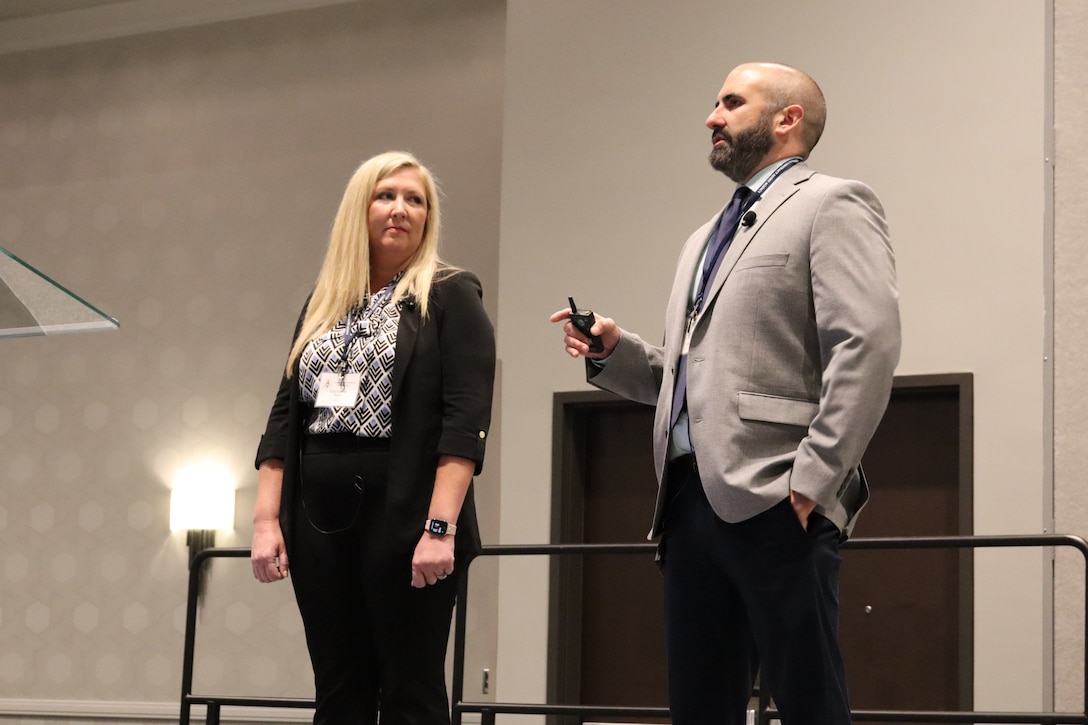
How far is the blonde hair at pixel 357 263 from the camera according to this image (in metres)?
2.25

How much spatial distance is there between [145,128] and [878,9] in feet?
12.9

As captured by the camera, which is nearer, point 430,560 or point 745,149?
point 430,560

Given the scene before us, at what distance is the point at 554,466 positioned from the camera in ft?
16.5

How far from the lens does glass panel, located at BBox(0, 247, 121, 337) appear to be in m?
Answer: 1.61

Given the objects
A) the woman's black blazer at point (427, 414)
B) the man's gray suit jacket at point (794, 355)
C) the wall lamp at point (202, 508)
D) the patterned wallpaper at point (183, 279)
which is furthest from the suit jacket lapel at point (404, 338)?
the wall lamp at point (202, 508)

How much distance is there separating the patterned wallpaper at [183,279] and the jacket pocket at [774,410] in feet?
13.5

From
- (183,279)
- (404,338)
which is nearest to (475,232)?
(183,279)

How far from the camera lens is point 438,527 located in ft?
6.60

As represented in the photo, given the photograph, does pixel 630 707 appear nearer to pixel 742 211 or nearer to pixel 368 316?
pixel 368 316

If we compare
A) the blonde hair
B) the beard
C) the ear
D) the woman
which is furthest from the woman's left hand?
the ear

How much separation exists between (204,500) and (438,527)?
435 centimetres

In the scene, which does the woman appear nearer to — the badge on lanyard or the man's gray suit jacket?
the badge on lanyard

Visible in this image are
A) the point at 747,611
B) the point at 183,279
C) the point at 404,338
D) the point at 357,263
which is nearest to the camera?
the point at 747,611

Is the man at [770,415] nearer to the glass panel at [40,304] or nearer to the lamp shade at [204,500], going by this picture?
the glass panel at [40,304]
